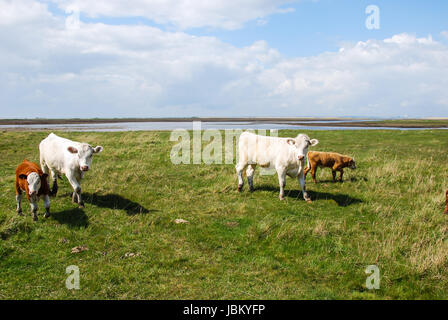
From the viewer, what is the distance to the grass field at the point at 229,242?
5355mm

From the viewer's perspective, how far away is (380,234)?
7.43 metres

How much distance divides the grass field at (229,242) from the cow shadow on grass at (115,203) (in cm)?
6

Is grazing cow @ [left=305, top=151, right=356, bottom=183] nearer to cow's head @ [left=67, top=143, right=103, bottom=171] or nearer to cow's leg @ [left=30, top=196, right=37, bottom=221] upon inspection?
cow's head @ [left=67, top=143, right=103, bottom=171]

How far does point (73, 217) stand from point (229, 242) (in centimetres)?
468

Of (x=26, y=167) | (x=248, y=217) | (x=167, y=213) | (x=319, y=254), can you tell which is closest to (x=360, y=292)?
(x=319, y=254)

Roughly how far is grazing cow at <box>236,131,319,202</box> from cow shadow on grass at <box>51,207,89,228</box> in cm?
552

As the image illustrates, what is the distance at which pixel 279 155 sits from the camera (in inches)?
418

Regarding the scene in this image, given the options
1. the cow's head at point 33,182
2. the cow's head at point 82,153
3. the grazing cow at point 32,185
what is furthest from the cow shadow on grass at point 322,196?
the cow's head at point 33,182

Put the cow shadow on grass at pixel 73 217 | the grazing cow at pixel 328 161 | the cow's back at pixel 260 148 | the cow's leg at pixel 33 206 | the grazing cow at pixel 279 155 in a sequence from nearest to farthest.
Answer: the cow's leg at pixel 33 206 < the cow shadow on grass at pixel 73 217 < the grazing cow at pixel 279 155 < the cow's back at pixel 260 148 < the grazing cow at pixel 328 161

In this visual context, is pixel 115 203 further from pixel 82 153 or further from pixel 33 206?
pixel 33 206

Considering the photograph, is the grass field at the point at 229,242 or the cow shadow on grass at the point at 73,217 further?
the cow shadow on grass at the point at 73,217

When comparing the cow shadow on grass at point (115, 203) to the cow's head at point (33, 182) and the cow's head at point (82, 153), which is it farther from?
the cow's head at point (33, 182)

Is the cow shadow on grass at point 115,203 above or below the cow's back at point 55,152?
below

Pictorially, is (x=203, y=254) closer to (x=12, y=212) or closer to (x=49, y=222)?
(x=49, y=222)
